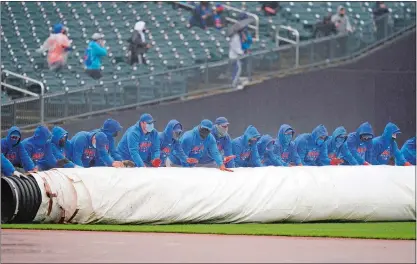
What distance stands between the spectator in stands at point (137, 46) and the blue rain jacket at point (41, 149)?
7620 mm

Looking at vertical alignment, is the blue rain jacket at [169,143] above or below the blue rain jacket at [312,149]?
above

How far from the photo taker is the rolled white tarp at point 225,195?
49.3 ft

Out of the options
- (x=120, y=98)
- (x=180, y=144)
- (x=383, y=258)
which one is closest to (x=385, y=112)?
(x=120, y=98)

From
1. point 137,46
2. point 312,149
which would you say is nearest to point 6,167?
point 312,149

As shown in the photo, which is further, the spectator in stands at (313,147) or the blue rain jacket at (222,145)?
the spectator in stands at (313,147)

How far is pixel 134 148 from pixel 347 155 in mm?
4392

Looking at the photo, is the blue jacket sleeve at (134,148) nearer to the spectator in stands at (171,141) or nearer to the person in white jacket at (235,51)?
the spectator in stands at (171,141)

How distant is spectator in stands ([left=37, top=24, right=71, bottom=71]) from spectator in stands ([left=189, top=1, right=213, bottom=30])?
382 cm

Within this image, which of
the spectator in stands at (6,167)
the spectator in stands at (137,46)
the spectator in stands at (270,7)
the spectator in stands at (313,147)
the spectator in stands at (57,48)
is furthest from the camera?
the spectator in stands at (270,7)

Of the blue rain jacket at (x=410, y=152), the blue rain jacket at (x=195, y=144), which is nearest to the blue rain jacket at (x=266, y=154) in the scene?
the blue rain jacket at (x=195, y=144)

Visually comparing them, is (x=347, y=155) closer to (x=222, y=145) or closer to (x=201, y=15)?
(x=222, y=145)

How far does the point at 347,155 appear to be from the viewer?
66.1ft

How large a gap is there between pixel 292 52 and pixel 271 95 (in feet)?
3.49

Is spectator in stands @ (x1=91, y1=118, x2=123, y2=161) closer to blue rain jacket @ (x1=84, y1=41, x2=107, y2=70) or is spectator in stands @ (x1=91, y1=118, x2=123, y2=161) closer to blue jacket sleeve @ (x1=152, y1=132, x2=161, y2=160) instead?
blue jacket sleeve @ (x1=152, y1=132, x2=161, y2=160)
